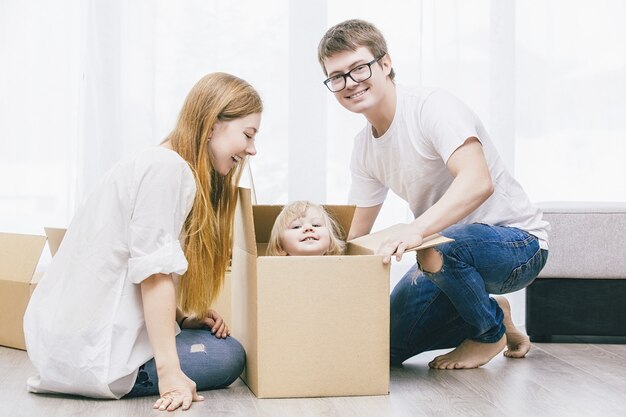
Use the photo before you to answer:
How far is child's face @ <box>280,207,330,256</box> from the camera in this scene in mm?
1864

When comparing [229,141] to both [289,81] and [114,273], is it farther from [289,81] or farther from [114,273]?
[289,81]

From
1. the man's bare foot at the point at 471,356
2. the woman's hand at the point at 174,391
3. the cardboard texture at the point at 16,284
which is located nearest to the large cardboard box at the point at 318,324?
the woman's hand at the point at 174,391

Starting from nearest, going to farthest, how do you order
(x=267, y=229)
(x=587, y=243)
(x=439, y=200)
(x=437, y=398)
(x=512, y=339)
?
(x=437, y=398)
(x=439, y=200)
(x=267, y=229)
(x=512, y=339)
(x=587, y=243)

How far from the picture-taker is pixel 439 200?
1.74 metres

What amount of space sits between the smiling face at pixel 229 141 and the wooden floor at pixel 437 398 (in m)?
0.48

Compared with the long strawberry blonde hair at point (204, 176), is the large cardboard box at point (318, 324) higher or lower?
lower

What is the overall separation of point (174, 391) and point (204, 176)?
42 cm

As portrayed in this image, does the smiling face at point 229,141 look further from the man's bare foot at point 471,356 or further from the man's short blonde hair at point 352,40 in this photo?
the man's bare foot at point 471,356

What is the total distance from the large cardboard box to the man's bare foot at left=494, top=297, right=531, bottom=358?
56 centimetres

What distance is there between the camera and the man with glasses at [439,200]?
1.76 meters

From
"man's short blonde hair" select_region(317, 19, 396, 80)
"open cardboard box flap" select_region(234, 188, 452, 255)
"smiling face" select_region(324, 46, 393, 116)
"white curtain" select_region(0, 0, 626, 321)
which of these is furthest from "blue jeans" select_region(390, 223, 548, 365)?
"white curtain" select_region(0, 0, 626, 321)

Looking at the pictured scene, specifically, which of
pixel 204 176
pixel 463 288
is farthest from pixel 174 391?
pixel 463 288

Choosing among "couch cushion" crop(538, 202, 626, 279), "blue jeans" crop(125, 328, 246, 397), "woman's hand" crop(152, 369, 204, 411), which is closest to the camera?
"woman's hand" crop(152, 369, 204, 411)

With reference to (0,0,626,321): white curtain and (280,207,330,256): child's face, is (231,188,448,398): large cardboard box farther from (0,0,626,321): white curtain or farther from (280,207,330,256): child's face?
(0,0,626,321): white curtain
